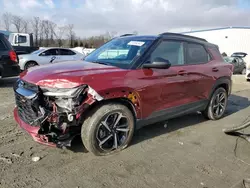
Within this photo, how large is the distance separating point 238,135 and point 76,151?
303cm

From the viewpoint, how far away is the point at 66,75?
3.12 metres

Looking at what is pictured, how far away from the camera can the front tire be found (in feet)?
10.6

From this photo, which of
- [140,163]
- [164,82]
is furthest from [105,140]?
[164,82]

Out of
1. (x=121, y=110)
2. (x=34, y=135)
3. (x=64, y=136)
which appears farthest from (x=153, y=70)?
(x=34, y=135)

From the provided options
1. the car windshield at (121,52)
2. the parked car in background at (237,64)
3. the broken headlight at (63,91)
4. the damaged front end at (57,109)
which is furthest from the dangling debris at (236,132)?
the parked car in background at (237,64)

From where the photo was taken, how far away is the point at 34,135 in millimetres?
3104

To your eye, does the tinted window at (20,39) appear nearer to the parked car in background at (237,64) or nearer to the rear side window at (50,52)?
the rear side window at (50,52)

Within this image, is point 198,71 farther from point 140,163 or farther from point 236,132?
point 140,163

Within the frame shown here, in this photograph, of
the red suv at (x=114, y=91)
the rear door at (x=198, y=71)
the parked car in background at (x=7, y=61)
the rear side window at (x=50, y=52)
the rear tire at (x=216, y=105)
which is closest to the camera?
the red suv at (x=114, y=91)

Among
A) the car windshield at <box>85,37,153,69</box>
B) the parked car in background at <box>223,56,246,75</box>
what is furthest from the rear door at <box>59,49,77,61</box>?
the parked car in background at <box>223,56,246,75</box>

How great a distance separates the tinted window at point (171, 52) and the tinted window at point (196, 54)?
0.72 ft

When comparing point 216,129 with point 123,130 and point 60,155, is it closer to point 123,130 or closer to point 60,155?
point 123,130

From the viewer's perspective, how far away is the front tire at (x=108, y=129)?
3.24m

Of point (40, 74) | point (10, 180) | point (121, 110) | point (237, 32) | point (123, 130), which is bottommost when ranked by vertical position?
point (10, 180)
